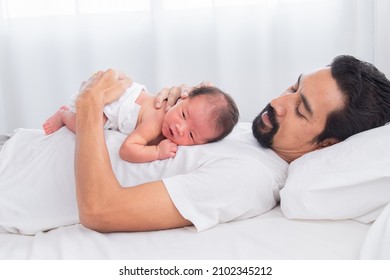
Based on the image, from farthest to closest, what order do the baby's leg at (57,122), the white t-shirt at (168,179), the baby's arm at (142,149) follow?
the baby's leg at (57,122) → the baby's arm at (142,149) → the white t-shirt at (168,179)

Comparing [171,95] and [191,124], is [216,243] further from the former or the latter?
[171,95]

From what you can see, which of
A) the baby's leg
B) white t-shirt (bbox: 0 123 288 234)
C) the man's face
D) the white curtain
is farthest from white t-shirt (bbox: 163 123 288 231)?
the white curtain

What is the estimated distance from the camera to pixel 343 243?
4.06 ft

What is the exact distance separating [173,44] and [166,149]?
5.93 feet

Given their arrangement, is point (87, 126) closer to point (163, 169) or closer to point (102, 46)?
point (163, 169)

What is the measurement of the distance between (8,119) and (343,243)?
275 centimetres

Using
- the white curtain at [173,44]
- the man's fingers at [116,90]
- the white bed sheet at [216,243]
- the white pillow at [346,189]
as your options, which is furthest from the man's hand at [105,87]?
the white curtain at [173,44]

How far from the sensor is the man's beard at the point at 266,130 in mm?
1598

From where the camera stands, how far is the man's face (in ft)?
5.05

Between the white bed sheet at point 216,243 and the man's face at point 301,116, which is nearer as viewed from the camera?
Answer: the white bed sheet at point 216,243

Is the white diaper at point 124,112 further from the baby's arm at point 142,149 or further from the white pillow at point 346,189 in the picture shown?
the white pillow at point 346,189

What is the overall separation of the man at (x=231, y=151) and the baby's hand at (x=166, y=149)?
146mm

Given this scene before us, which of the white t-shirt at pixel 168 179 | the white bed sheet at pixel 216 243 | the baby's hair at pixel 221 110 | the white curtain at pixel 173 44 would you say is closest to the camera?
the white bed sheet at pixel 216 243

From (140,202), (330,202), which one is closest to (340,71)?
(330,202)
